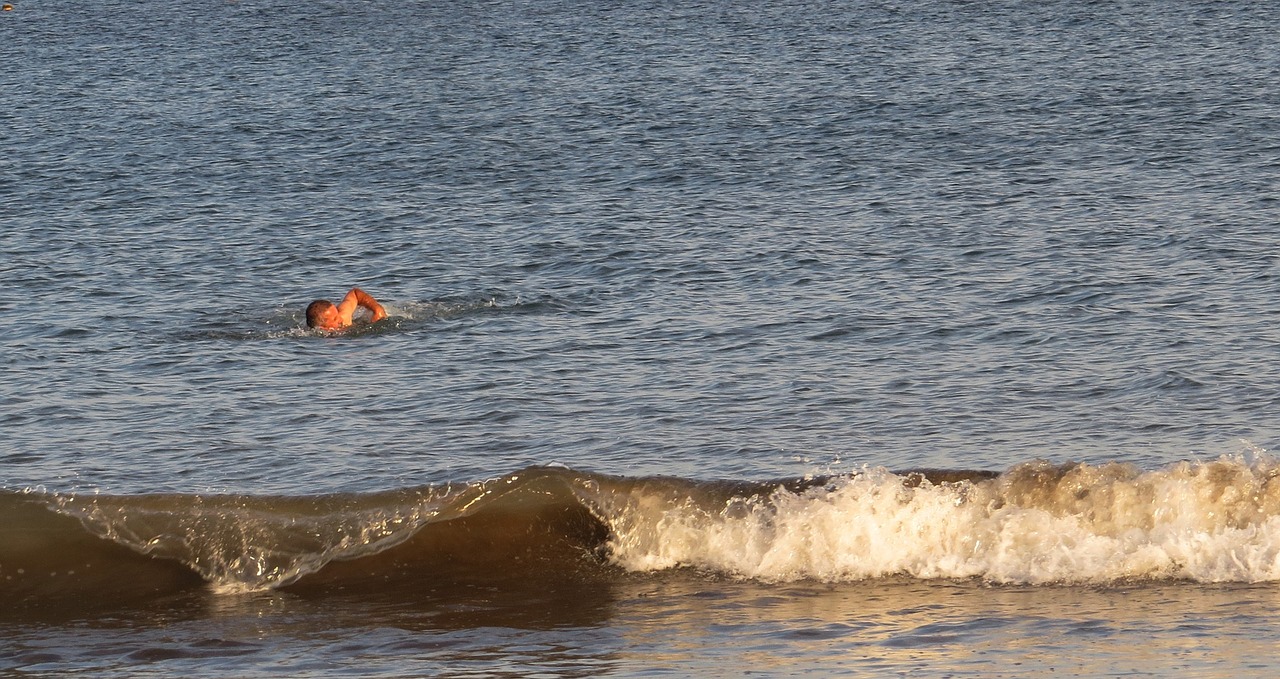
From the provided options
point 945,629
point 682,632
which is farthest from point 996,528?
point 682,632

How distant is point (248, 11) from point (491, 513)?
42.3 metres

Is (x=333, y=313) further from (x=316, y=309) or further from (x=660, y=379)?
(x=660, y=379)

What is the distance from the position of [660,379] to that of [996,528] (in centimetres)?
502

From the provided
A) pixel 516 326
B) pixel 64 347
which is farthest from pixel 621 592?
pixel 64 347

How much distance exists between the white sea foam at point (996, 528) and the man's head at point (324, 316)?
21.7 feet

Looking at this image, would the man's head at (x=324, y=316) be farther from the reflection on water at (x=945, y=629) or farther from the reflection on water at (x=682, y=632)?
the reflection on water at (x=945, y=629)

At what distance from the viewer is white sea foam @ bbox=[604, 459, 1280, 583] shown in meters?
9.47

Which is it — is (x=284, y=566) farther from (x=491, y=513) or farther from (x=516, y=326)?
(x=516, y=326)

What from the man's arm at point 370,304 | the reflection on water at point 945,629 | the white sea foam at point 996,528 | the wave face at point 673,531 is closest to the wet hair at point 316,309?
the man's arm at point 370,304

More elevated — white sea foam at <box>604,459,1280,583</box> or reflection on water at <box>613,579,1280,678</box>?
white sea foam at <box>604,459,1280,583</box>

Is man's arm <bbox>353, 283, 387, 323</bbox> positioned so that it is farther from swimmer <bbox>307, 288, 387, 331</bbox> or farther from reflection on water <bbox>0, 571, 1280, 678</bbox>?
reflection on water <bbox>0, 571, 1280, 678</bbox>

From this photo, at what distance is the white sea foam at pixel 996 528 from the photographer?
9.47m

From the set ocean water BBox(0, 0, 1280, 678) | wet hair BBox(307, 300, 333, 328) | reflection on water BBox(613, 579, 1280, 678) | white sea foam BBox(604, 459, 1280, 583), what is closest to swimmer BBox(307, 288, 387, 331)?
wet hair BBox(307, 300, 333, 328)

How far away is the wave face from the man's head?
5.51m
